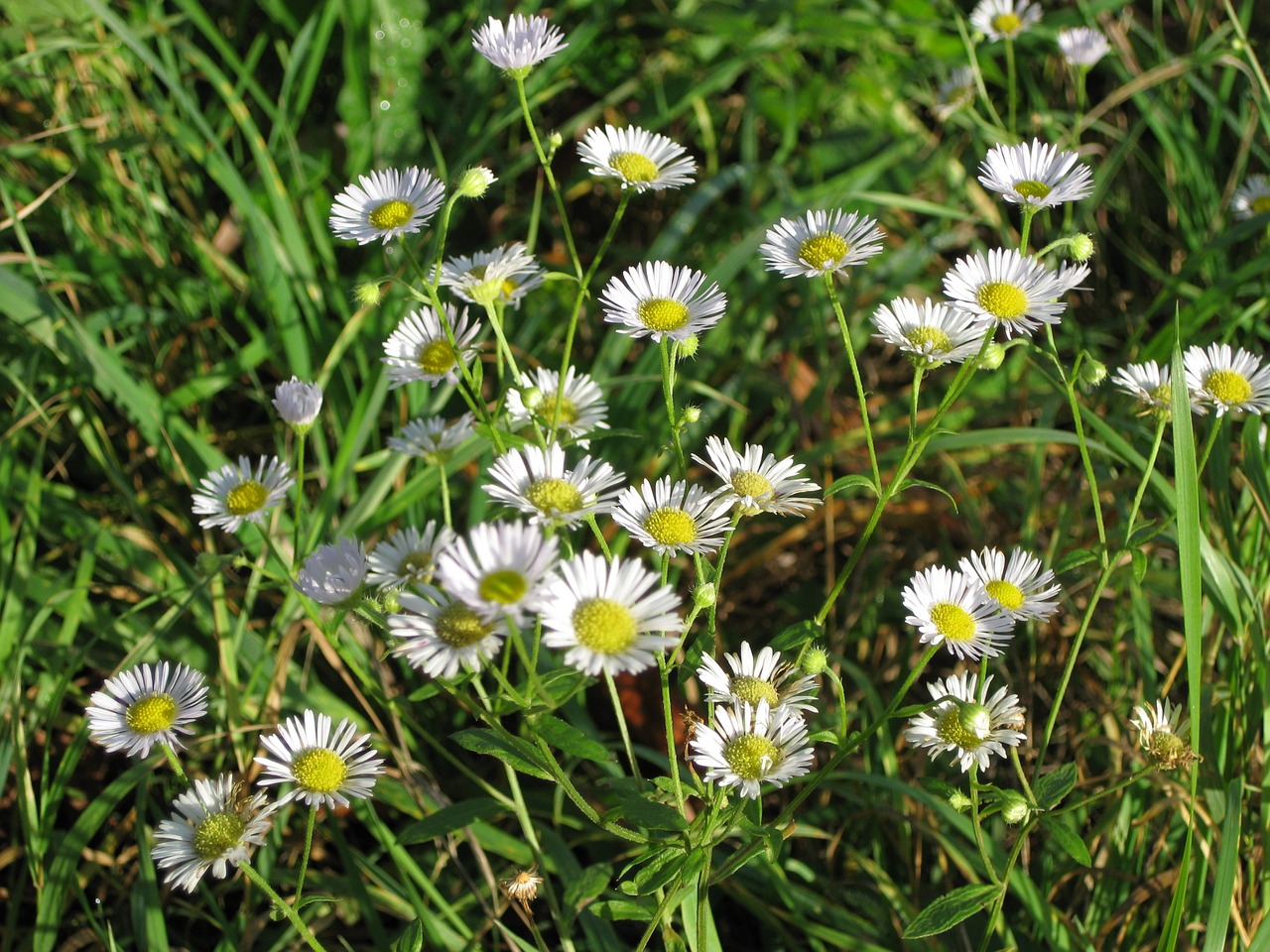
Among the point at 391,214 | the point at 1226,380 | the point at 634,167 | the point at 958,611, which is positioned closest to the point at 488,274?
the point at 391,214

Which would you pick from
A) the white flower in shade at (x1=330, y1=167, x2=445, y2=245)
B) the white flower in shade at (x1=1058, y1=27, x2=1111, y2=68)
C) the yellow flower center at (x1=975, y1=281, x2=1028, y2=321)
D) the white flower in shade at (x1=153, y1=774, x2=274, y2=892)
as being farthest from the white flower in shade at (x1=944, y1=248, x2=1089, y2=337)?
the white flower in shade at (x1=1058, y1=27, x2=1111, y2=68)

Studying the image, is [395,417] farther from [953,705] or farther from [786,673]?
[953,705]

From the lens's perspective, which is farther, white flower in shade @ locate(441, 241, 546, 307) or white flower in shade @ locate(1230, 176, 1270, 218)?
white flower in shade @ locate(1230, 176, 1270, 218)

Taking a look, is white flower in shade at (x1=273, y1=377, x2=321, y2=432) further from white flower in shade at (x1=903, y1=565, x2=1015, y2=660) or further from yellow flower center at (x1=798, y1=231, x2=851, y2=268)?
white flower in shade at (x1=903, y1=565, x2=1015, y2=660)

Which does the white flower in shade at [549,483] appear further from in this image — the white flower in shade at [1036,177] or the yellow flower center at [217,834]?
the white flower in shade at [1036,177]

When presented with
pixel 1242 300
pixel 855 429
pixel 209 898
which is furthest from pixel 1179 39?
pixel 209 898

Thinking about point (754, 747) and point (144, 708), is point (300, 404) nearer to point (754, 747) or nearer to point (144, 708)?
point (144, 708)
